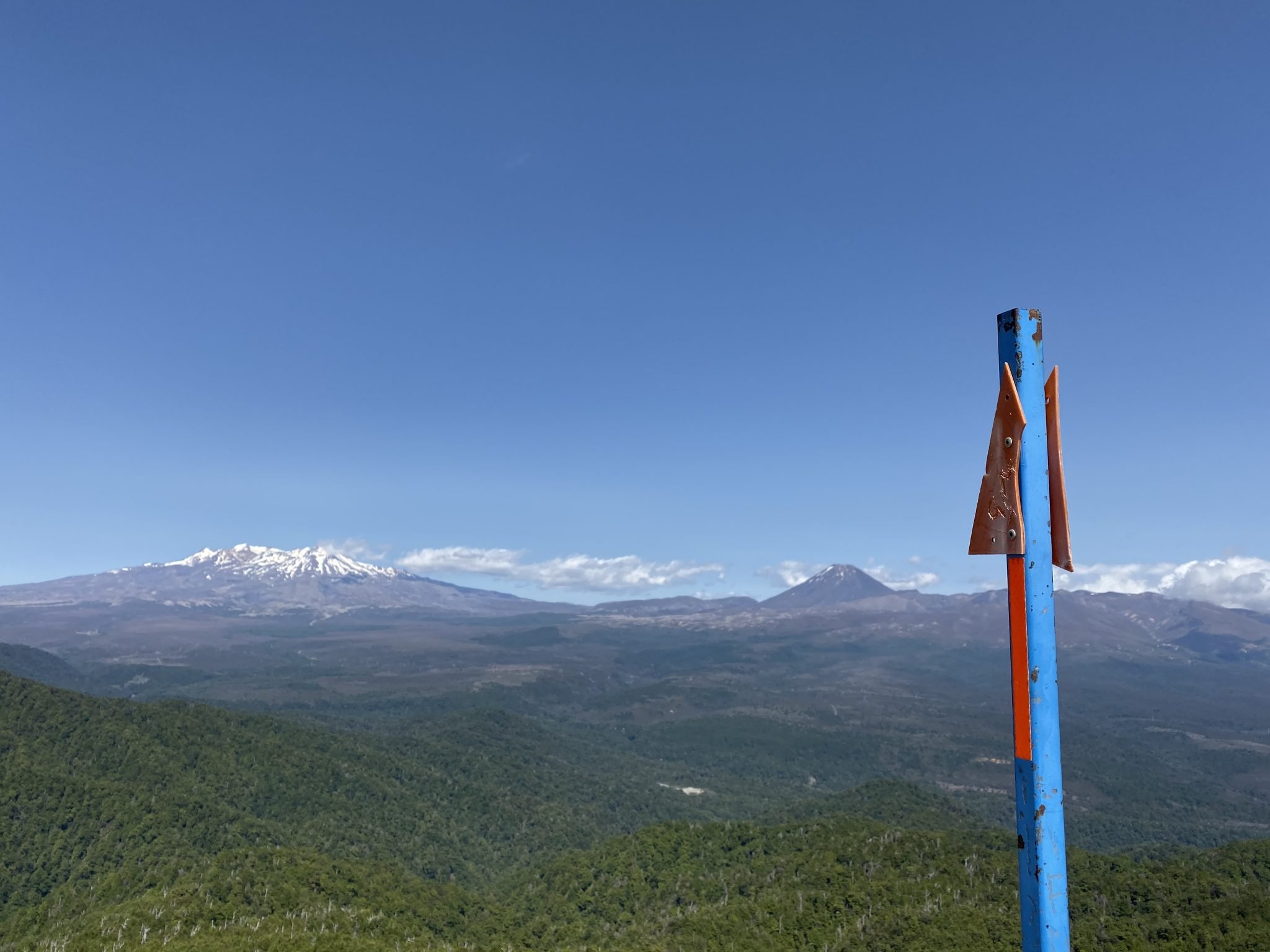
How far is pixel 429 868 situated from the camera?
163 meters

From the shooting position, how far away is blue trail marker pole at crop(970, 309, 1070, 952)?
648cm

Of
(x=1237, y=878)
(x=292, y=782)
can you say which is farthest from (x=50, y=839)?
(x=1237, y=878)

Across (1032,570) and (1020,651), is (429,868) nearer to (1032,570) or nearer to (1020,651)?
(1020,651)

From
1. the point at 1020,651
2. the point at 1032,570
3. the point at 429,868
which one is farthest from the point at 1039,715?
the point at 429,868

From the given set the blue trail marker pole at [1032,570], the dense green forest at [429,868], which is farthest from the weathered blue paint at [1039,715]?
the dense green forest at [429,868]

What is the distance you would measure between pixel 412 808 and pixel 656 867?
82493 millimetres

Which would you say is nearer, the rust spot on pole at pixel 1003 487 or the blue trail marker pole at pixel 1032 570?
the blue trail marker pole at pixel 1032 570

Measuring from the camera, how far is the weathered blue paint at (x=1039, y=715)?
643cm

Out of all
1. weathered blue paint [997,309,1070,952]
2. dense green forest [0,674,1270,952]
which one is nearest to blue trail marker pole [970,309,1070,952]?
weathered blue paint [997,309,1070,952]

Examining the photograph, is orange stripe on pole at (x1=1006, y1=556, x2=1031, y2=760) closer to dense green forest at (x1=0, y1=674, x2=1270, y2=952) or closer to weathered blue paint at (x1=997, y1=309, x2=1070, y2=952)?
weathered blue paint at (x1=997, y1=309, x2=1070, y2=952)

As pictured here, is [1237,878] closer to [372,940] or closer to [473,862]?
[372,940]

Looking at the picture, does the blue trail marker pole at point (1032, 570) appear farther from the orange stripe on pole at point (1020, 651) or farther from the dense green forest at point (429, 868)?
the dense green forest at point (429, 868)

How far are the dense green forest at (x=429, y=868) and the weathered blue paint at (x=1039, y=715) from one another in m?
77.2

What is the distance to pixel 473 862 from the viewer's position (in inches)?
6860
